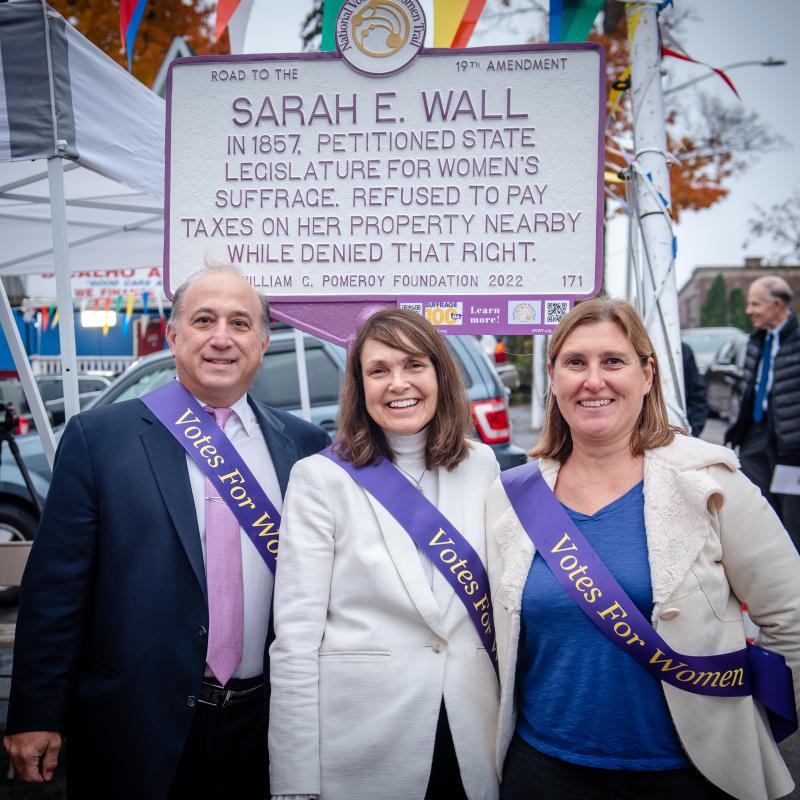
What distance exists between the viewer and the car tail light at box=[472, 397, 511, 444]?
5.14 m

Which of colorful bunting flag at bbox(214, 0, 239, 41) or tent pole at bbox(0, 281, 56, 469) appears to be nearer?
colorful bunting flag at bbox(214, 0, 239, 41)

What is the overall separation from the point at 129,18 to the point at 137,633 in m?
2.33

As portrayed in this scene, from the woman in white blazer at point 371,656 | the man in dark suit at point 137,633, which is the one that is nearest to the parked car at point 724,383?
the woman in white blazer at point 371,656

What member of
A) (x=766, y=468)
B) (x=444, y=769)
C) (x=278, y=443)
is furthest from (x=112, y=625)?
(x=766, y=468)

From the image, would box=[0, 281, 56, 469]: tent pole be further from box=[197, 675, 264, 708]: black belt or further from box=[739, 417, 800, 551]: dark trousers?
box=[739, 417, 800, 551]: dark trousers

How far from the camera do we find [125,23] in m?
2.85

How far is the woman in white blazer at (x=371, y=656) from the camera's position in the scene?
171 cm

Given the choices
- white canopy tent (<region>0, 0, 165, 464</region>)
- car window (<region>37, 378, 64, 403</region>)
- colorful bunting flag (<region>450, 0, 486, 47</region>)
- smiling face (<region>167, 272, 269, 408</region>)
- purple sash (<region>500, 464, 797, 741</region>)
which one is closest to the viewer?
purple sash (<region>500, 464, 797, 741</region>)

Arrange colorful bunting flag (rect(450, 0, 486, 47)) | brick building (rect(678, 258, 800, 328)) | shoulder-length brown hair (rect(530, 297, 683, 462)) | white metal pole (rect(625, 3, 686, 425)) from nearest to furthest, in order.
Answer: shoulder-length brown hair (rect(530, 297, 683, 462))
colorful bunting flag (rect(450, 0, 486, 47))
white metal pole (rect(625, 3, 686, 425))
brick building (rect(678, 258, 800, 328))

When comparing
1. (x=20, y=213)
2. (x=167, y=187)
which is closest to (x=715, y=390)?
(x=20, y=213)

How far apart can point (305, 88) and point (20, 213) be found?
3518 mm

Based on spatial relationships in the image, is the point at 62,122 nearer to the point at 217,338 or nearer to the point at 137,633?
the point at 217,338

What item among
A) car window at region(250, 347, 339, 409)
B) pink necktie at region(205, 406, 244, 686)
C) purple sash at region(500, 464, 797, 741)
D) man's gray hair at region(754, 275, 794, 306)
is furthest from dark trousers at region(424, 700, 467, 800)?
man's gray hair at region(754, 275, 794, 306)

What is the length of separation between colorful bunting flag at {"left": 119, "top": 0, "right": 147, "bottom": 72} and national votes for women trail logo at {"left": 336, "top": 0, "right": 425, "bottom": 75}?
890 millimetres
